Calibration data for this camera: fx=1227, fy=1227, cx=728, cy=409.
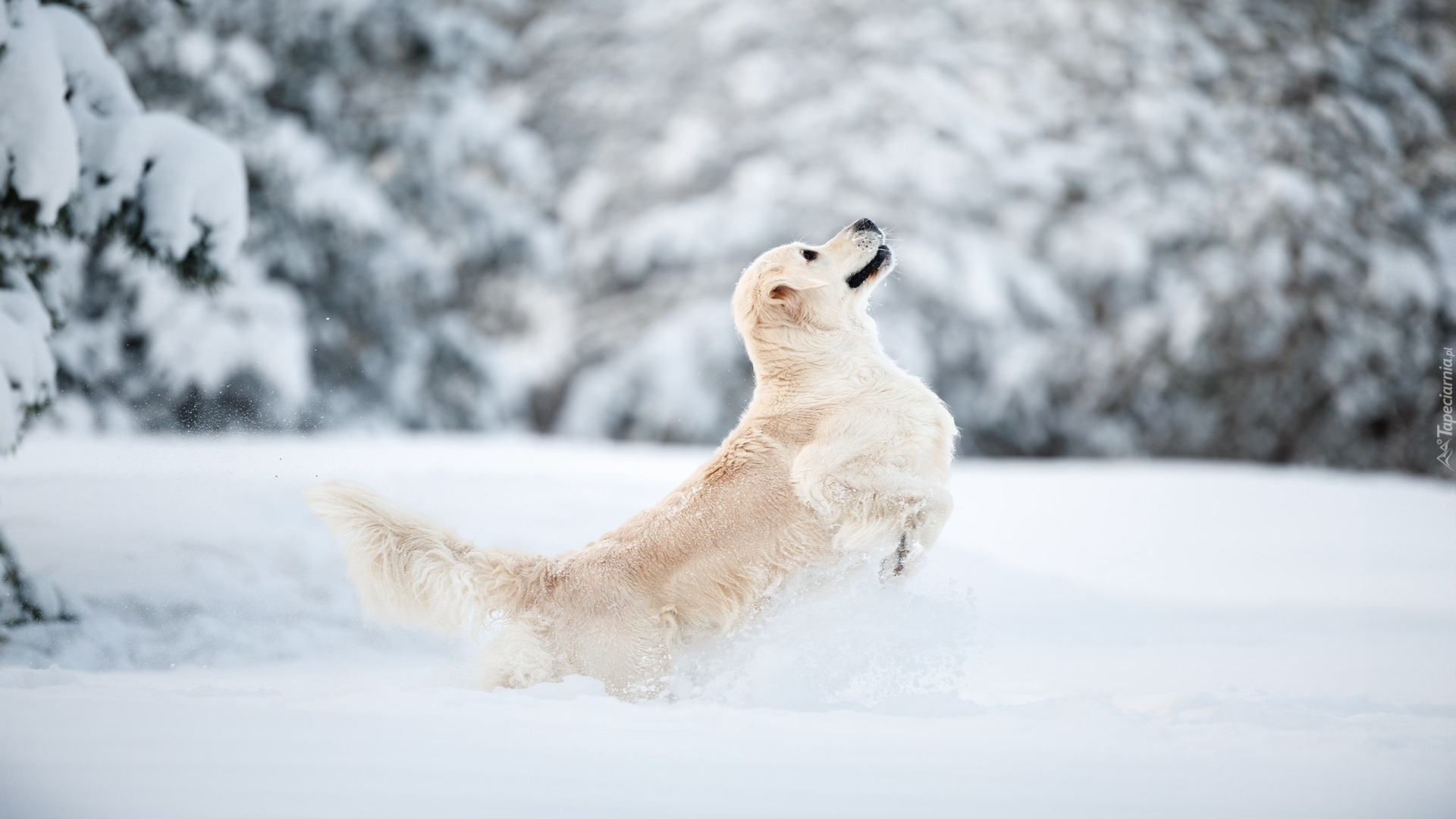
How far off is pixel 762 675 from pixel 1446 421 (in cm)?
1197

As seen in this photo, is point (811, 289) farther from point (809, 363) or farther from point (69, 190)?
point (69, 190)

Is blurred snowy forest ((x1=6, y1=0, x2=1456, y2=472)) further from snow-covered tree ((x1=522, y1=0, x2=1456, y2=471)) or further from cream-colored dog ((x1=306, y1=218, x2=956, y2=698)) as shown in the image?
cream-colored dog ((x1=306, y1=218, x2=956, y2=698))

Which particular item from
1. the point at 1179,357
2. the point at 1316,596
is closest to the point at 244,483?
the point at 1316,596

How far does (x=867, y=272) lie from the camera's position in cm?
429

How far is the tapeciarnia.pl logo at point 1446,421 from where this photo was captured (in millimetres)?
12758

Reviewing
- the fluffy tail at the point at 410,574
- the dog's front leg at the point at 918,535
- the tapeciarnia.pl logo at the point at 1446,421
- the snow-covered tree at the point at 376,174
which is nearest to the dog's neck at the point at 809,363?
the dog's front leg at the point at 918,535

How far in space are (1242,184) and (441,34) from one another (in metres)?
11.2

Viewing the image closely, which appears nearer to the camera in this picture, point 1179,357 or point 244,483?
point 244,483

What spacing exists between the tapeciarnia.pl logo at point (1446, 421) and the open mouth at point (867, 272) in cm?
1043

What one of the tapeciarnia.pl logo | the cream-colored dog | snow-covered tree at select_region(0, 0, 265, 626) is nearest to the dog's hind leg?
the cream-colored dog

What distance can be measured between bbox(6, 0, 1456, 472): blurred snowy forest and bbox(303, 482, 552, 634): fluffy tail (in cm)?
1073

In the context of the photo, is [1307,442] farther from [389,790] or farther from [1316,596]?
[389,790]

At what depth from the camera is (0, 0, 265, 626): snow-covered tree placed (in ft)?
13.2

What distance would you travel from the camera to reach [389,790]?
2471 mm
